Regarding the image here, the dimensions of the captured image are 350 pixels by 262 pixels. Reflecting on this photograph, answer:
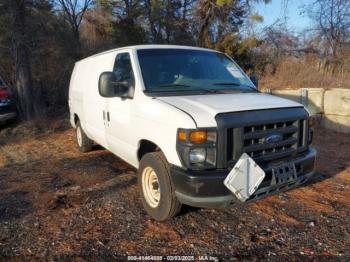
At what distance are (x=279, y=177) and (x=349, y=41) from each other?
66.8 feet

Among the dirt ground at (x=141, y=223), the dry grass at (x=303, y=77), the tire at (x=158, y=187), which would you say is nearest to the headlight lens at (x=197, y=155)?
the tire at (x=158, y=187)

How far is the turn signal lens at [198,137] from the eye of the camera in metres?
3.36

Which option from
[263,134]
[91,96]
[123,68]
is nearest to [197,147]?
[263,134]

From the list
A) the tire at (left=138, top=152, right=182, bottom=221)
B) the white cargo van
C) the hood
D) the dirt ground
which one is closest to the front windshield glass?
the white cargo van

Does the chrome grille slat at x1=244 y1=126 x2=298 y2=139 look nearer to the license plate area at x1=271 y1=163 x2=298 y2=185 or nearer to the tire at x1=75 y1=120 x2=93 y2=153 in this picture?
the license plate area at x1=271 y1=163 x2=298 y2=185

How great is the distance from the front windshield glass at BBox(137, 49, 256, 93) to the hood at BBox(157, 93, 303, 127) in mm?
323

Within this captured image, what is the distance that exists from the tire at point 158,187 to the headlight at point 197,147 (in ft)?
1.10

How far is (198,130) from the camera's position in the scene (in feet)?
11.0

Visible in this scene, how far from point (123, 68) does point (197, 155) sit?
6.85 feet

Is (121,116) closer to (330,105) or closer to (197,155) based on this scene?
(197,155)

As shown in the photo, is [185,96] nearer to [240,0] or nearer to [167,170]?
[167,170]

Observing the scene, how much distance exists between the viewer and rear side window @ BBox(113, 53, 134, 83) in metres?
4.63

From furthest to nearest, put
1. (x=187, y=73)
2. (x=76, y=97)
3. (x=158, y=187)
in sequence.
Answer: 1. (x=76, y=97)
2. (x=187, y=73)
3. (x=158, y=187)

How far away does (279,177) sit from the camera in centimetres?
364
